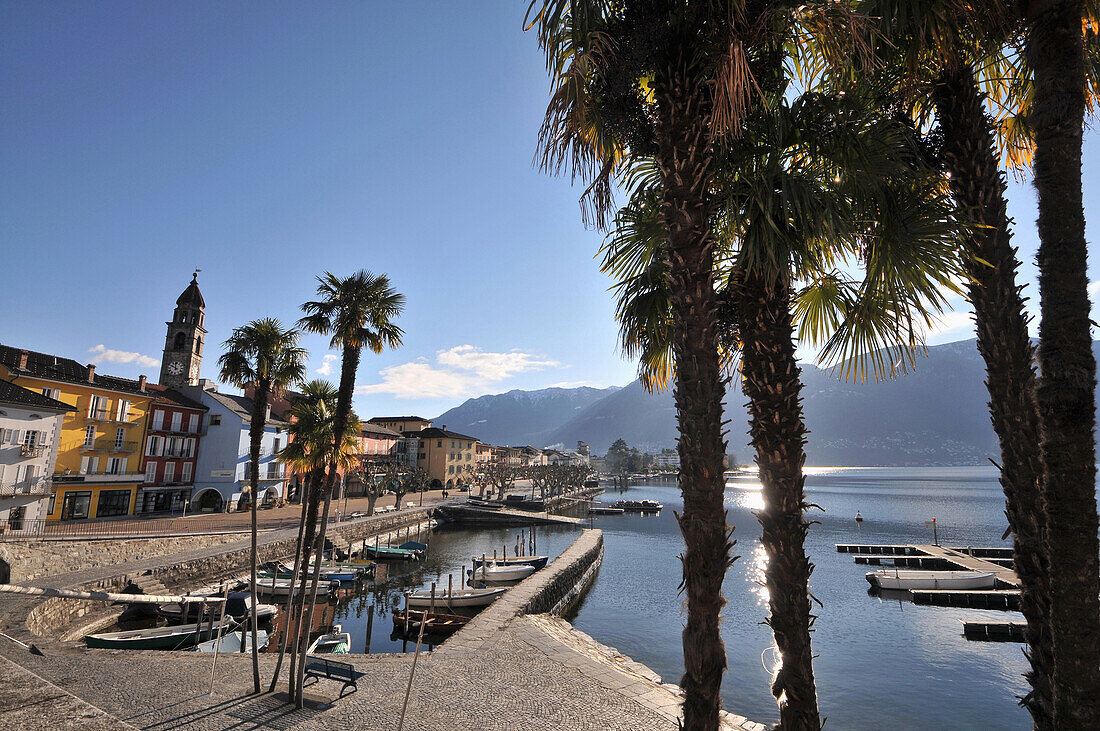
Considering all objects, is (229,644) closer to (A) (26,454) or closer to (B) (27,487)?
(A) (26,454)

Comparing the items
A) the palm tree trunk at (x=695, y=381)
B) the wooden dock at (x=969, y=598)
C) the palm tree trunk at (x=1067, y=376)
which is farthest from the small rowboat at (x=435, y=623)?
the wooden dock at (x=969, y=598)

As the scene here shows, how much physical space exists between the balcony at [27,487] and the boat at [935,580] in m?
58.9

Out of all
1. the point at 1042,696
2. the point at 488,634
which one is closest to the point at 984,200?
the point at 1042,696

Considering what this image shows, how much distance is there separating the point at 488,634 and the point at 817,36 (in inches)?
671

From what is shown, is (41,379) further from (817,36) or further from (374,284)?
(817,36)

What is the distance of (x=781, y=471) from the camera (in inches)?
217

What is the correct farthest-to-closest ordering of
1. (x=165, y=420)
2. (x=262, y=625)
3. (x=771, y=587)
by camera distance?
(x=165, y=420) < (x=262, y=625) < (x=771, y=587)

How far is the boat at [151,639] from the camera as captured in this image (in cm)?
1689

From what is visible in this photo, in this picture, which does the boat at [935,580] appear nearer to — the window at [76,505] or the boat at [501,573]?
the boat at [501,573]

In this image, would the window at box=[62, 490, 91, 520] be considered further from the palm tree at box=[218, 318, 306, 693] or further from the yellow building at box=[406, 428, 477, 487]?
the yellow building at box=[406, 428, 477, 487]

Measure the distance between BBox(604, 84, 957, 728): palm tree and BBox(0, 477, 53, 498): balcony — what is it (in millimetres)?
46606

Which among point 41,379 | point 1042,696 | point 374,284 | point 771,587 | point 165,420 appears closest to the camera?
point 1042,696

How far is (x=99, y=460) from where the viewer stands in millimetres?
42938

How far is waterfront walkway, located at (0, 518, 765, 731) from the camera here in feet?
31.8
